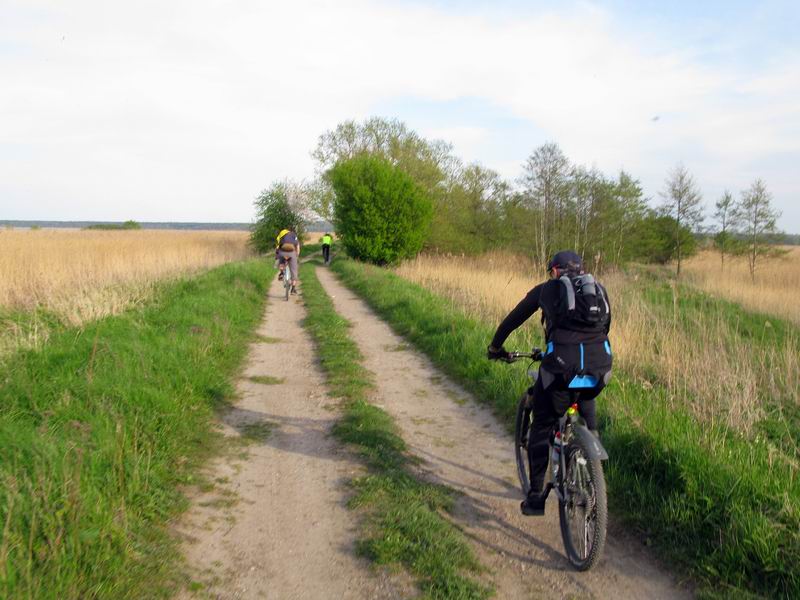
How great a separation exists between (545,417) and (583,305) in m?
0.87

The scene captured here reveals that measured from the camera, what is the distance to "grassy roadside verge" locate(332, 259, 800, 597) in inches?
128

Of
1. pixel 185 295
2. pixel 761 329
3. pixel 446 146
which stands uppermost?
pixel 446 146

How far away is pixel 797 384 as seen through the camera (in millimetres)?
6992

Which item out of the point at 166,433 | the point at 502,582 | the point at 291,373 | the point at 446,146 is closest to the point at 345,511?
the point at 502,582

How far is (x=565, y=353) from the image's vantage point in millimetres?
3508

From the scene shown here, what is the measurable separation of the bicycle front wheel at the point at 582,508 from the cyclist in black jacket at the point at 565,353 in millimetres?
234

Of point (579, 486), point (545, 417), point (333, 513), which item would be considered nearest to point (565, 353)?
point (545, 417)

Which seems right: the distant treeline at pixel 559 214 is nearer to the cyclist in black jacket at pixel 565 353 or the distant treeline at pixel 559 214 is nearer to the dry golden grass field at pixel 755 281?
the dry golden grass field at pixel 755 281

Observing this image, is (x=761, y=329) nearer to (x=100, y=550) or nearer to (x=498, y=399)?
(x=498, y=399)

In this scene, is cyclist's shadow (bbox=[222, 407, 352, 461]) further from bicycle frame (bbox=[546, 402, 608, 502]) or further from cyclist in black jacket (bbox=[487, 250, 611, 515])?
bicycle frame (bbox=[546, 402, 608, 502])

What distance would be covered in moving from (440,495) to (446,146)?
3662cm

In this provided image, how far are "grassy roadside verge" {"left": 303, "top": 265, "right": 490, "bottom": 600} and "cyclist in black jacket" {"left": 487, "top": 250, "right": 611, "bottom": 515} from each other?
25.2 inches

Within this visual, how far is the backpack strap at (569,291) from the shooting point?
3.37 metres

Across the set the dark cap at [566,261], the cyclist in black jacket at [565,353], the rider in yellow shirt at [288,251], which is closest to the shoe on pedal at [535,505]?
Result: the cyclist in black jacket at [565,353]
